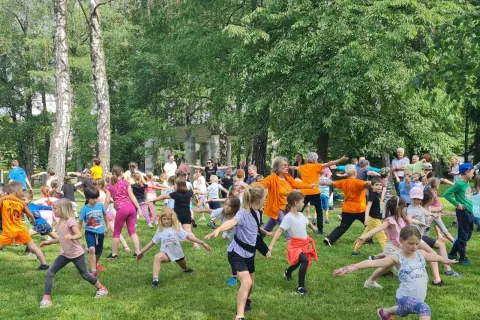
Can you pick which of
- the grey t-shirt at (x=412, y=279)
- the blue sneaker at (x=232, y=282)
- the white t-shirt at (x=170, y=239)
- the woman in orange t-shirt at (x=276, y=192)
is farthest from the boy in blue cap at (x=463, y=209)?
the white t-shirt at (x=170, y=239)

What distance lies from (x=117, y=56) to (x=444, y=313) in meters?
35.7

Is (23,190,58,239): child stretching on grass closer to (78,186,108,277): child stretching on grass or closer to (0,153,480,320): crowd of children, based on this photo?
(0,153,480,320): crowd of children

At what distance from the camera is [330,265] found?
8.73 m

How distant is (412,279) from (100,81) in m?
14.8

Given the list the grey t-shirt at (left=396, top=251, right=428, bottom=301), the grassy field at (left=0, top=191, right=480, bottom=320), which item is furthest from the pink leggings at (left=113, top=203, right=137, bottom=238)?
the grey t-shirt at (left=396, top=251, right=428, bottom=301)

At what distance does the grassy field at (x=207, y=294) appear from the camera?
20.6 ft

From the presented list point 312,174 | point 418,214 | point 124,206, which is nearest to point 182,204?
point 124,206

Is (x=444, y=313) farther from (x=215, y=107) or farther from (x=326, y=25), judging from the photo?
(x=215, y=107)

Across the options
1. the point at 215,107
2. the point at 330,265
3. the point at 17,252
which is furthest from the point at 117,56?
the point at 330,265

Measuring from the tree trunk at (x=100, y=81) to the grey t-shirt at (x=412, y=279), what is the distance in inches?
533

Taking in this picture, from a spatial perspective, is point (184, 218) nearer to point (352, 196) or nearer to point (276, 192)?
point (276, 192)

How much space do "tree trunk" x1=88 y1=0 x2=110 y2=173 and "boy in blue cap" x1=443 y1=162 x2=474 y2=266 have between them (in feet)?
39.7

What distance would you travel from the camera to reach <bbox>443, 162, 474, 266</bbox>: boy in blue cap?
8469 mm

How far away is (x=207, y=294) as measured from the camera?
709cm
